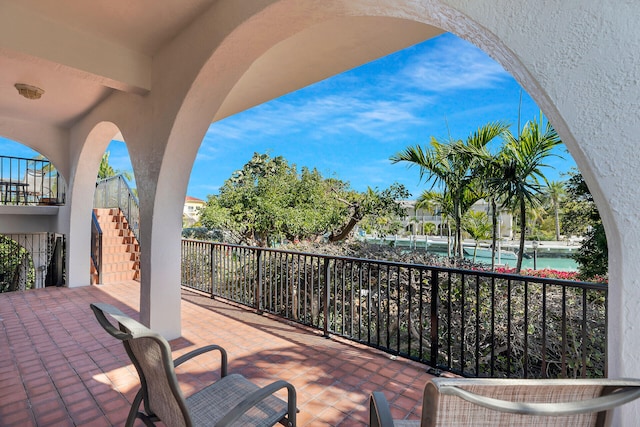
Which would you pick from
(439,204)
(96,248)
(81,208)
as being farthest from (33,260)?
(439,204)

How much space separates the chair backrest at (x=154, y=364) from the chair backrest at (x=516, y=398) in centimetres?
100

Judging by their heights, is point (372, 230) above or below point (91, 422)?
above

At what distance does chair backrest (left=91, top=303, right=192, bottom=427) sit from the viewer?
4.29 ft

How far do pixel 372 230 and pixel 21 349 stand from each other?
801 cm

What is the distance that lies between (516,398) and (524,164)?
5.15m

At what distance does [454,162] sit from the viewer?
6109 mm

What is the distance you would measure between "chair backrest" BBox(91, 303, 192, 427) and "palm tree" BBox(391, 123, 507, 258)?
227 inches

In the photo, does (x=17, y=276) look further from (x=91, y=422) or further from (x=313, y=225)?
(x=91, y=422)

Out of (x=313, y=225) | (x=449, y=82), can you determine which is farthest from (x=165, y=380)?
(x=449, y=82)

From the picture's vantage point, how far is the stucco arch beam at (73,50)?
262 cm

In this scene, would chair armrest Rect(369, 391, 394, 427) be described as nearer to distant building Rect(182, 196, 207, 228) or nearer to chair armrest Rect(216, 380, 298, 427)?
chair armrest Rect(216, 380, 298, 427)

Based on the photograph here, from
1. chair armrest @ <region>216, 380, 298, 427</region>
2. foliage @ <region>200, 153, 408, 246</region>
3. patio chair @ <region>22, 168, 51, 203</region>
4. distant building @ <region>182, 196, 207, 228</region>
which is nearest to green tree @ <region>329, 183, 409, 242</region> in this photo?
foliage @ <region>200, 153, 408, 246</region>

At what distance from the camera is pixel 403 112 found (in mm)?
32094

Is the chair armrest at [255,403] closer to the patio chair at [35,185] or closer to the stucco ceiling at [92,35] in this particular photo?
the stucco ceiling at [92,35]
